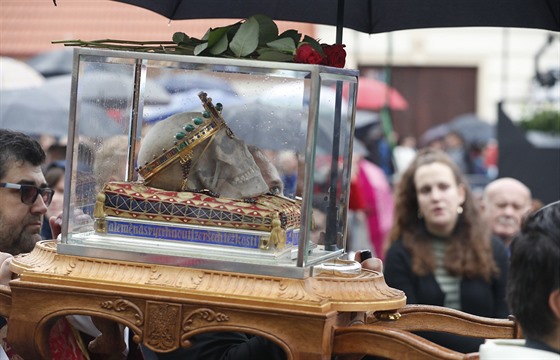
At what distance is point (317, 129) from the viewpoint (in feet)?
10.9

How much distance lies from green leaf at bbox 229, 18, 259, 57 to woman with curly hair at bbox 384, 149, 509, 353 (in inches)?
109

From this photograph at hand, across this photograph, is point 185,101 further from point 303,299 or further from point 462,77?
point 462,77

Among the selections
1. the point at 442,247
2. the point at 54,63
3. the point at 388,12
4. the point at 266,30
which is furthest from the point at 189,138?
the point at 54,63

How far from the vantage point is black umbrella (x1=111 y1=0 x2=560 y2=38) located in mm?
4207

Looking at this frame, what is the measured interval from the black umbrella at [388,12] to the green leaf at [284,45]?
69 cm

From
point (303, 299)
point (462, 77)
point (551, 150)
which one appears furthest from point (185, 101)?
point (462, 77)

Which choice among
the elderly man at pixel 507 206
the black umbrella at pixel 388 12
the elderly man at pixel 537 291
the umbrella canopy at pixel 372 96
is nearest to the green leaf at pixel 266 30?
the black umbrella at pixel 388 12

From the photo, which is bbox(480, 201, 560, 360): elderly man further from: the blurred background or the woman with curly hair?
the woman with curly hair

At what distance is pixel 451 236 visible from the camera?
6.57 m

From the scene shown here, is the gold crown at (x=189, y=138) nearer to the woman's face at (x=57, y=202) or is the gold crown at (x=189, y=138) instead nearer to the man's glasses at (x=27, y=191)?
the man's glasses at (x=27, y=191)

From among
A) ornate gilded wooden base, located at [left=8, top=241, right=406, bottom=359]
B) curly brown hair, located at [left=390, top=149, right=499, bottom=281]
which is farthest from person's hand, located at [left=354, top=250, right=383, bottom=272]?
curly brown hair, located at [left=390, top=149, right=499, bottom=281]

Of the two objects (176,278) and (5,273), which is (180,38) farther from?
(5,273)

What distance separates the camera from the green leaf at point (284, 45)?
11.3 feet

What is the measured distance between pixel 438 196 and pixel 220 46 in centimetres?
334
